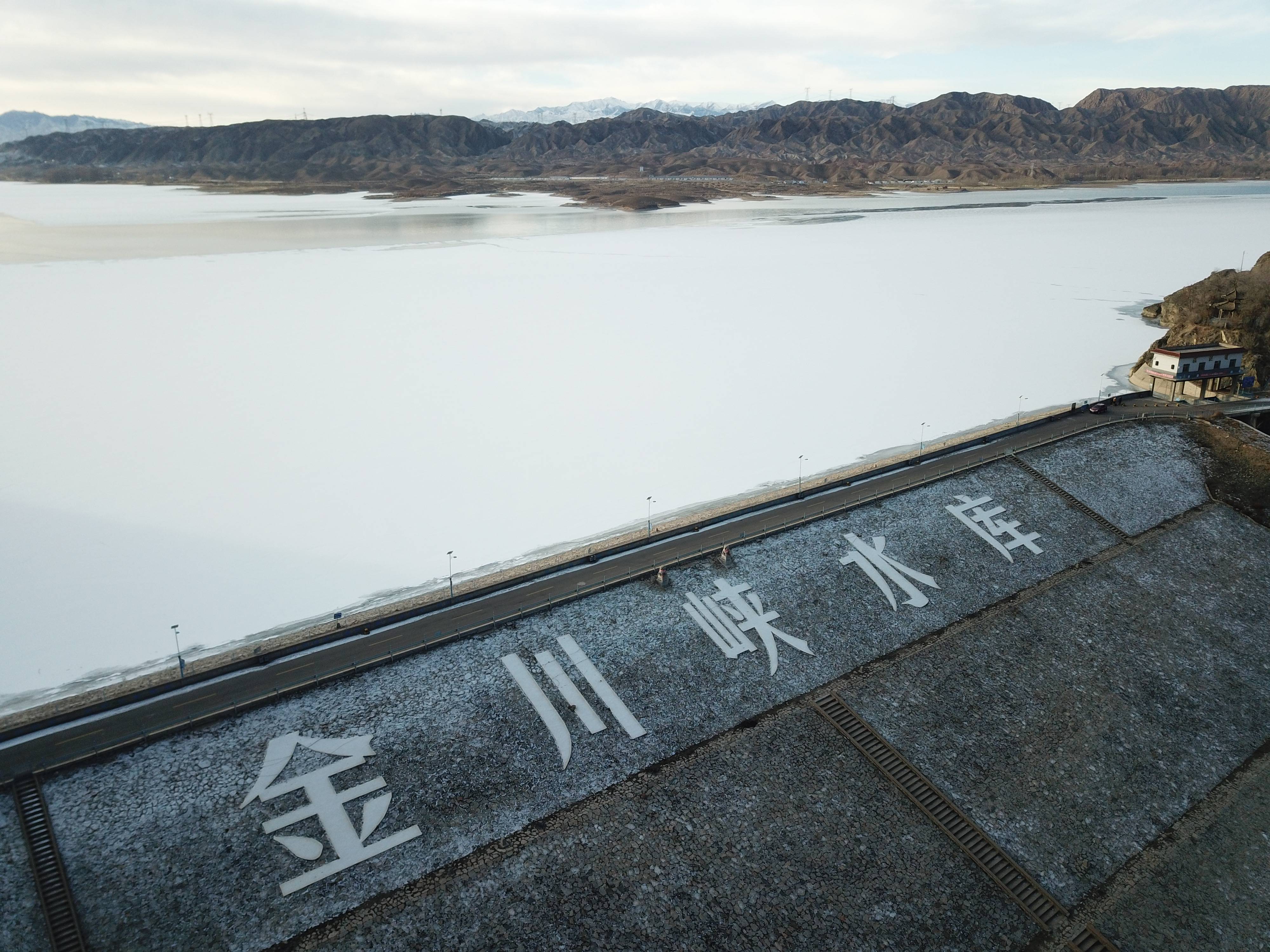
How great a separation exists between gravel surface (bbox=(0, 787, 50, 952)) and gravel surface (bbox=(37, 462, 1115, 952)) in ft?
2.95

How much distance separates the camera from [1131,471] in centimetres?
4512

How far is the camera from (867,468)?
4603 cm

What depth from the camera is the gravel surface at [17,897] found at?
768 inches

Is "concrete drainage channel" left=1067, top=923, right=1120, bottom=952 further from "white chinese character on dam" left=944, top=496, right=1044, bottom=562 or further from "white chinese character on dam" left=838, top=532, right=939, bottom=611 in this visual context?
"white chinese character on dam" left=944, top=496, right=1044, bottom=562

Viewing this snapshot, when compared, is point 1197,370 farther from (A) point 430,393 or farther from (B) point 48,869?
(B) point 48,869

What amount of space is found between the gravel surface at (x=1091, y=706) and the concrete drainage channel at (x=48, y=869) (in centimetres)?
2464

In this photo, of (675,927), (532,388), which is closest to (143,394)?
(532,388)

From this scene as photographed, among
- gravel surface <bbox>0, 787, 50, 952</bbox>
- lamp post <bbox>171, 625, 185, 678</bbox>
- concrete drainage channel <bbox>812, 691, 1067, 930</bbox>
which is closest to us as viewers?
gravel surface <bbox>0, 787, 50, 952</bbox>

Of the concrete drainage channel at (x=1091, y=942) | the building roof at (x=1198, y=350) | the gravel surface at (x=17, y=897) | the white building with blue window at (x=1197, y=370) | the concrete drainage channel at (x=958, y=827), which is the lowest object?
the concrete drainage channel at (x=1091, y=942)

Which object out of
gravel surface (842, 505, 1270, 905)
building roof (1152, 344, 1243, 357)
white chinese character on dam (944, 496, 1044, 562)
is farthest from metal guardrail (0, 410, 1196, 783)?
building roof (1152, 344, 1243, 357)

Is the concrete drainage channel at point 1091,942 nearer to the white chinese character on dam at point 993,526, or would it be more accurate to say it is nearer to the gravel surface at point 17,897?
the white chinese character on dam at point 993,526

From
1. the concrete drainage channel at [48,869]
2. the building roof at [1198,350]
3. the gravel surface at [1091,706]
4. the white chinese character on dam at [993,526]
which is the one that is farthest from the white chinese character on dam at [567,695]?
the building roof at [1198,350]

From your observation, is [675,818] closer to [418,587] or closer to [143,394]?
[418,587]

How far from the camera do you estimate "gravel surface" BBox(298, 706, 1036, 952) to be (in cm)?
2102
